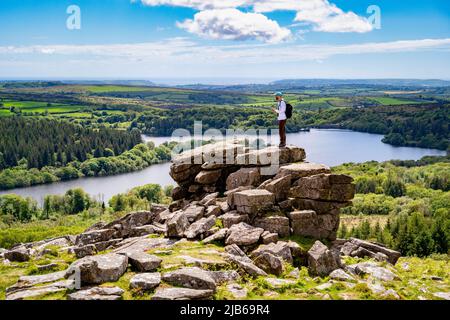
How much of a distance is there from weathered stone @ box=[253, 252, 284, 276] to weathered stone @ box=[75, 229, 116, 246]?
13051 mm

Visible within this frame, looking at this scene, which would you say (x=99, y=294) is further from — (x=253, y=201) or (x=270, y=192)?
(x=270, y=192)

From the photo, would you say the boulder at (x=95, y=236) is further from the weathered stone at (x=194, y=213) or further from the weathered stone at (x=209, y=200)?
the weathered stone at (x=209, y=200)

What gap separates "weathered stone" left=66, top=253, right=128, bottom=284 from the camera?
17281 mm

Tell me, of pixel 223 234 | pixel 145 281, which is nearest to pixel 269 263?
pixel 223 234

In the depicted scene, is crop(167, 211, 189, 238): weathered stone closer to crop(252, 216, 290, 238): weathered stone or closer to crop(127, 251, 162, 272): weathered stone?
crop(252, 216, 290, 238): weathered stone

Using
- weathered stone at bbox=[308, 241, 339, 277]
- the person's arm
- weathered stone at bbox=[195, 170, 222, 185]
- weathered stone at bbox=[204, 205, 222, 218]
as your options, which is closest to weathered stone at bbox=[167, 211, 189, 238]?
weathered stone at bbox=[204, 205, 222, 218]

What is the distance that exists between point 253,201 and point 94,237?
11.3 m

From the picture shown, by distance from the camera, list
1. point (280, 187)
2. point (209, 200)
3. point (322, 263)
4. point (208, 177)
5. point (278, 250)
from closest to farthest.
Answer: point (322, 263) < point (278, 250) < point (280, 187) < point (209, 200) < point (208, 177)

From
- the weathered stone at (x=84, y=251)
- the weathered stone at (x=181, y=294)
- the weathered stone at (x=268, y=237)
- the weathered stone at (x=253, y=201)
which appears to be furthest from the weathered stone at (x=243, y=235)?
the weathered stone at (x=84, y=251)

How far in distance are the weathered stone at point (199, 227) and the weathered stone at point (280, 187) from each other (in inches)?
161

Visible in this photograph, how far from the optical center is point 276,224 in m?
25.2
